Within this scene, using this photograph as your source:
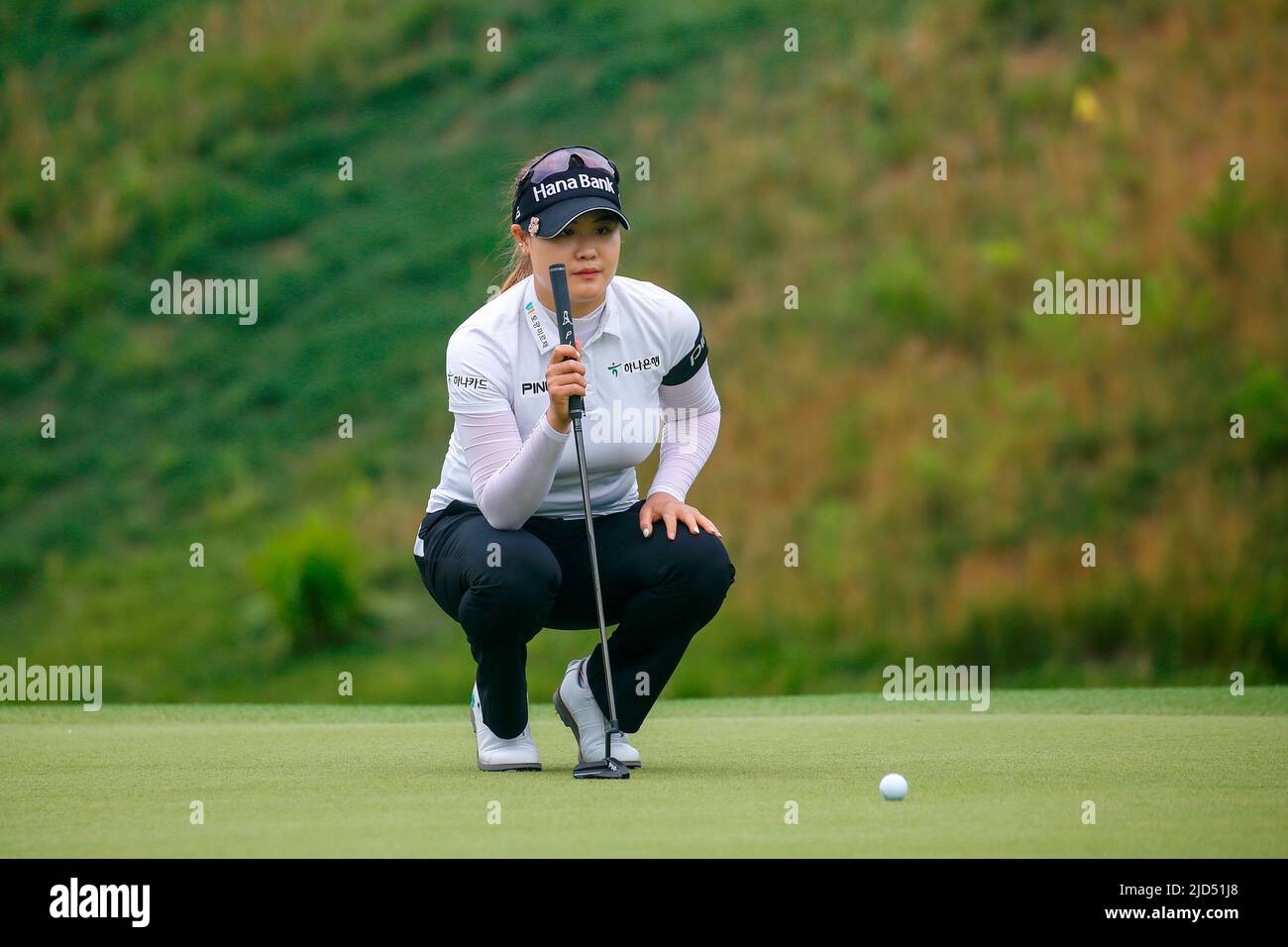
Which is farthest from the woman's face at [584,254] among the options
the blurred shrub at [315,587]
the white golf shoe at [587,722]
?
the blurred shrub at [315,587]

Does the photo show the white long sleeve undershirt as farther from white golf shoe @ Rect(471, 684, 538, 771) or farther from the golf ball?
the golf ball

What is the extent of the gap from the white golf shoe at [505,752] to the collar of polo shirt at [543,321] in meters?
1.09

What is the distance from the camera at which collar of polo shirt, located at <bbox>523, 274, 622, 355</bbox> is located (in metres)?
5.16

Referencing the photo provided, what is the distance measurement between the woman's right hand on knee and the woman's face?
0.32 meters

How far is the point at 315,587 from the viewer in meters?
12.2

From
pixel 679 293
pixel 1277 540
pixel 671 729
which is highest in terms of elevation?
pixel 679 293

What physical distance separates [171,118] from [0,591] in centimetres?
511

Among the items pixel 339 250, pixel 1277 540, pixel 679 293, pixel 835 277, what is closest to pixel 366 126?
pixel 339 250

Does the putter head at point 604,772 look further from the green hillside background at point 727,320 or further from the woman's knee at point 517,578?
the green hillside background at point 727,320

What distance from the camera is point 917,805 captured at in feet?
13.8

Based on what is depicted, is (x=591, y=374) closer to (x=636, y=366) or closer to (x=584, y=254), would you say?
(x=636, y=366)

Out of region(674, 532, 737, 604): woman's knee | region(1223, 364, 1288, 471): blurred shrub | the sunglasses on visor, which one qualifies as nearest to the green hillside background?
region(1223, 364, 1288, 471): blurred shrub

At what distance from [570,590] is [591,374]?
0.70 metres
